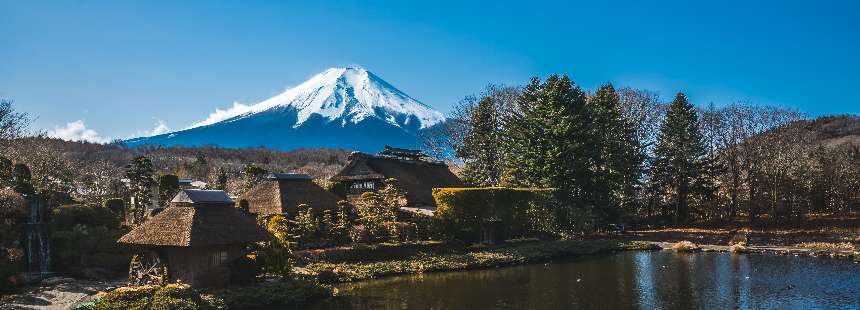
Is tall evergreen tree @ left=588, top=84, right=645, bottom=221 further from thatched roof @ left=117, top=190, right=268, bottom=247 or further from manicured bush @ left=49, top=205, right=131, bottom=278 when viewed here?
manicured bush @ left=49, top=205, right=131, bottom=278

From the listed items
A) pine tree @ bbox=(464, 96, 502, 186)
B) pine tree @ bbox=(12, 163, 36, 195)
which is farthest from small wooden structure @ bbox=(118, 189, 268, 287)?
pine tree @ bbox=(464, 96, 502, 186)

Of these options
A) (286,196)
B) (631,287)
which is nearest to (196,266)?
(286,196)

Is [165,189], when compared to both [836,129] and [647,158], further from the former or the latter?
[836,129]

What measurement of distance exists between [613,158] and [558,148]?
626 cm

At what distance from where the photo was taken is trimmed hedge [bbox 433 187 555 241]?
33.6 metres

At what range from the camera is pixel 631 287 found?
2186cm

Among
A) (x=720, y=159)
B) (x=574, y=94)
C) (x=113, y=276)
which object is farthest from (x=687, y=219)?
(x=113, y=276)

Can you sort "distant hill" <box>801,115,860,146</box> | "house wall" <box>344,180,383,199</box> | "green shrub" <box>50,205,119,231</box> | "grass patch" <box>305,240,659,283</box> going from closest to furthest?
"grass patch" <box>305,240,659,283</box>
"green shrub" <box>50,205,119,231</box>
"house wall" <box>344,180,383,199</box>
"distant hill" <box>801,115,860,146</box>

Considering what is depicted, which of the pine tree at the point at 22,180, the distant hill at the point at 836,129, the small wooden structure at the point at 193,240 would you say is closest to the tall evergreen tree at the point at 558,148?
the small wooden structure at the point at 193,240

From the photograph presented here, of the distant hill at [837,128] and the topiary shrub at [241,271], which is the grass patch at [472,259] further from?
the distant hill at [837,128]

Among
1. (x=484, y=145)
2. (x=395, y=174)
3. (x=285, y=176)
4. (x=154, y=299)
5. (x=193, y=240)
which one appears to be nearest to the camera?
(x=154, y=299)

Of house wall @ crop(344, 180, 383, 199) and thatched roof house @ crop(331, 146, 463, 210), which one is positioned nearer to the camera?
thatched roof house @ crop(331, 146, 463, 210)

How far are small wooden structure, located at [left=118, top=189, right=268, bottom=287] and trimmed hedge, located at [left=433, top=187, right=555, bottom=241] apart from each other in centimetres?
1356

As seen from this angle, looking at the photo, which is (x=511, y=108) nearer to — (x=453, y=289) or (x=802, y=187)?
(x=802, y=187)
